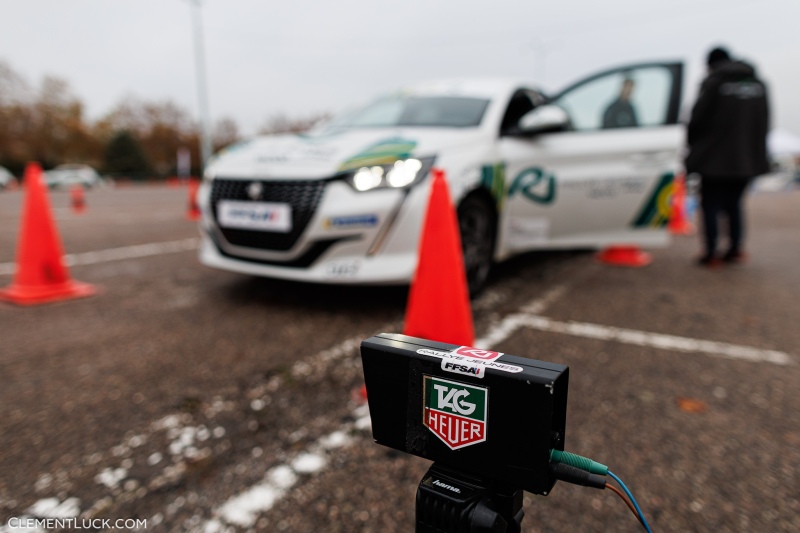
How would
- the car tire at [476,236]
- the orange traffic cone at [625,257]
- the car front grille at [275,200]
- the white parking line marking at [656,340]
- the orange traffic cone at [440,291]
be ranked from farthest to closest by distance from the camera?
the orange traffic cone at [625,257] < the car tire at [476,236] < the car front grille at [275,200] < the white parking line marking at [656,340] < the orange traffic cone at [440,291]

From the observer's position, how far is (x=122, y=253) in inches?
203

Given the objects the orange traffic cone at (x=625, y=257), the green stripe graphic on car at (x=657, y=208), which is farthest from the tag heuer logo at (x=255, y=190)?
the orange traffic cone at (x=625, y=257)

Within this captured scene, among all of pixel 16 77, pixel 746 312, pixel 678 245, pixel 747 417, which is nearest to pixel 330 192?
pixel 747 417

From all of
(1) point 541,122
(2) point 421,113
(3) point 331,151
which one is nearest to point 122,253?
(3) point 331,151

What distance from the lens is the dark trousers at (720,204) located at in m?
4.58

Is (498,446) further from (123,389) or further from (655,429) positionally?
(123,389)

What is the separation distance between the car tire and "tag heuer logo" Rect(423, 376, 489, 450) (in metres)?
2.49

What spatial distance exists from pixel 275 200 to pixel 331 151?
43cm

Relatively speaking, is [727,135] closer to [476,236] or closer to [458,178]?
[476,236]

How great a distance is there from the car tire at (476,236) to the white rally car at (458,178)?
0.01m

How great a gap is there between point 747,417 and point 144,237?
625 cm

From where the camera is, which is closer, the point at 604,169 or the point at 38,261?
the point at 38,261

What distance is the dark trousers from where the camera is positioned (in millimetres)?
4582

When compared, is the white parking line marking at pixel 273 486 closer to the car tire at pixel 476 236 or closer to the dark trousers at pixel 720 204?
the car tire at pixel 476 236
